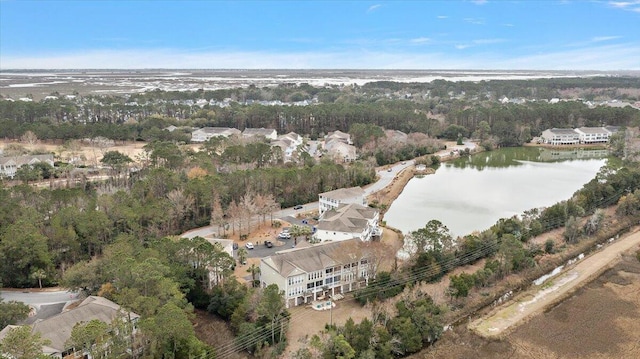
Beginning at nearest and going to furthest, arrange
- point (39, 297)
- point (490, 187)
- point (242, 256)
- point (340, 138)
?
1. point (39, 297)
2. point (242, 256)
3. point (490, 187)
4. point (340, 138)

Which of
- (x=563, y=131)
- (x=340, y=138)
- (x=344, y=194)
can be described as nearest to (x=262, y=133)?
(x=340, y=138)

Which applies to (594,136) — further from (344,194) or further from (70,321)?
(70,321)

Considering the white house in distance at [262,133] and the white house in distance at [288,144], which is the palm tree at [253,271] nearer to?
the white house in distance at [288,144]

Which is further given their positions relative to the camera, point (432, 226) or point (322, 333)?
point (432, 226)

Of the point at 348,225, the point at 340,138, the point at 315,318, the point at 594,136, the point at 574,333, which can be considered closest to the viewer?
the point at 574,333

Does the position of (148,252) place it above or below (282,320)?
above

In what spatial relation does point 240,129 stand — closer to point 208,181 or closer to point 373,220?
point 208,181

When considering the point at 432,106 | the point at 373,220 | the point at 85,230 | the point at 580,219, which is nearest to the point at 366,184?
the point at 373,220
